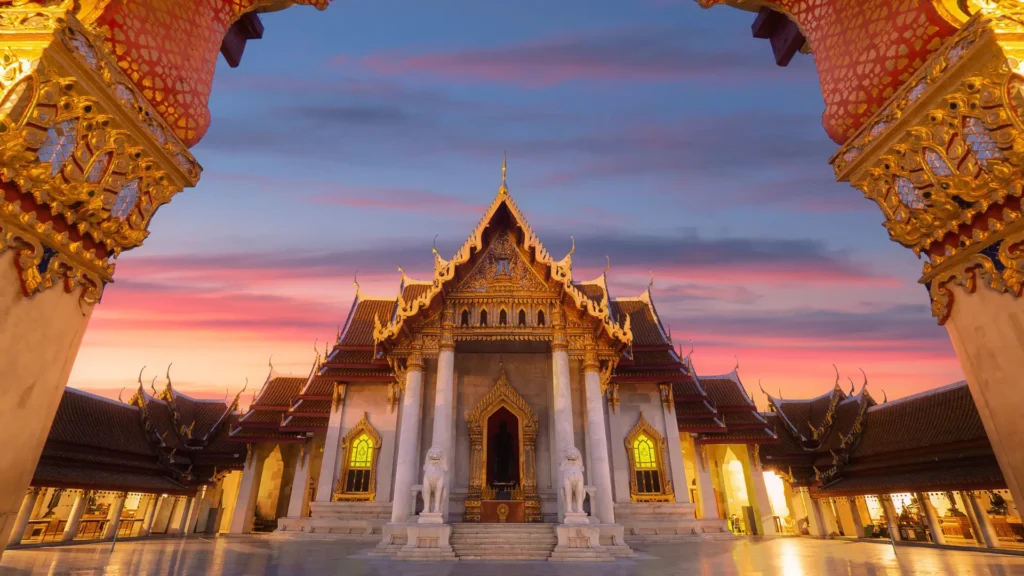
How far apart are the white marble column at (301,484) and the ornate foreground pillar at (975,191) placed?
59.1 feet

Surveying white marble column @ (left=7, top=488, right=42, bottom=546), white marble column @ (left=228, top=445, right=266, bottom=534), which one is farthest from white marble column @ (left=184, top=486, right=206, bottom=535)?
white marble column @ (left=7, top=488, right=42, bottom=546)

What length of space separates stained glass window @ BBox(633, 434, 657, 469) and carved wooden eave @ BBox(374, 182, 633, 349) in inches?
169

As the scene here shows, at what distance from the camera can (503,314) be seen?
40.2 feet

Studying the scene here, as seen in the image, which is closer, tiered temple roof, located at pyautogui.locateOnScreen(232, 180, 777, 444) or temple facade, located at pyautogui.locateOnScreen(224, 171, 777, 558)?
temple facade, located at pyautogui.locateOnScreen(224, 171, 777, 558)

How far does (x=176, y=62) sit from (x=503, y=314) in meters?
8.65

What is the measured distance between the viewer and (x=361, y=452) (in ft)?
49.6

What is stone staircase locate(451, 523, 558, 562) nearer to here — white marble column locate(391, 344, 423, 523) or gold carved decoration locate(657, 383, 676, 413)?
white marble column locate(391, 344, 423, 523)

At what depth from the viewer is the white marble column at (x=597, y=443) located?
34.6 feet

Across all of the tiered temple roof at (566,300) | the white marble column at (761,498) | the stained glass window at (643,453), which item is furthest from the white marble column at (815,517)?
the stained glass window at (643,453)

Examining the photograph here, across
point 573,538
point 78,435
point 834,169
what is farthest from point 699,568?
point 78,435

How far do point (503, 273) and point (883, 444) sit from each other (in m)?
15.7

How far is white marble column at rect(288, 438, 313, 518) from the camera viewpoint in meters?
16.4

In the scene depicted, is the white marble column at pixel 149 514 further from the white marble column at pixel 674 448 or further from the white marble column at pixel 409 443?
the white marble column at pixel 674 448

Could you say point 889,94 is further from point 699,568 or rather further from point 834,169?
point 699,568
